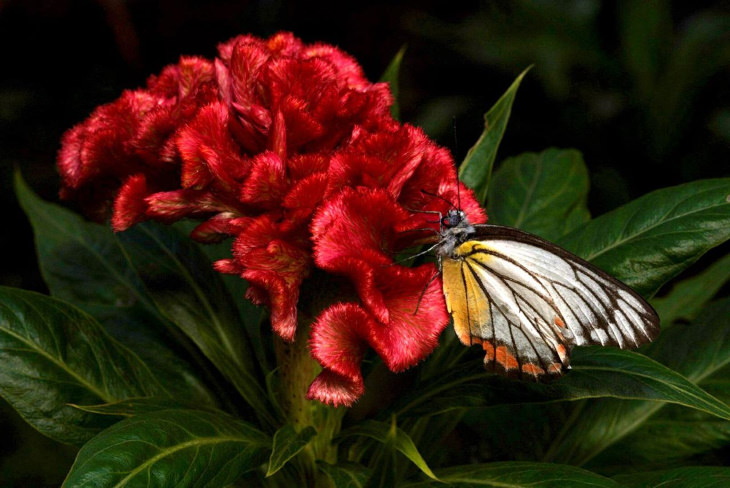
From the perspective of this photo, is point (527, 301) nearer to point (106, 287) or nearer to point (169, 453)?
point (169, 453)

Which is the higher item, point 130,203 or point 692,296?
point 130,203

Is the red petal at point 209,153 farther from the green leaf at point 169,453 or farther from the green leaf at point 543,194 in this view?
the green leaf at point 543,194

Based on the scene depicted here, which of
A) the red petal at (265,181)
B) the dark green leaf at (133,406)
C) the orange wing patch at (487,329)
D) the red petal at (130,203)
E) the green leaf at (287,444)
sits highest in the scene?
the red petal at (265,181)

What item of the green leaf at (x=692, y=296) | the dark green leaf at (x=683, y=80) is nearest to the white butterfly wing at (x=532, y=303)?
the green leaf at (x=692, y=296)

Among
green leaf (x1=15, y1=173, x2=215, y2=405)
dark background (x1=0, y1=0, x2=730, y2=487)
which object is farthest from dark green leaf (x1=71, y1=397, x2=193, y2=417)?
dark background (x1=0, y1=0, x2=730, y2=487)

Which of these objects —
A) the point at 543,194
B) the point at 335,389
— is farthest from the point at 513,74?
the point at 335,389

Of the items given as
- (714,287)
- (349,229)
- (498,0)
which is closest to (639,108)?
(498,0)
